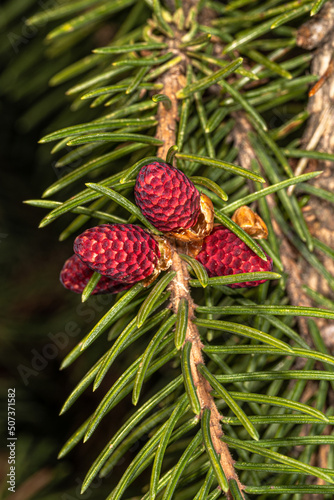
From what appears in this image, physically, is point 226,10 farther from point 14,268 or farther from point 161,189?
point 14,268

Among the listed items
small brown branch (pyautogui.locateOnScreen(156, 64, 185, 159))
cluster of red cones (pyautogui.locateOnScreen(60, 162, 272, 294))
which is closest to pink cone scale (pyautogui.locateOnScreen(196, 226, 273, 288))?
cluster of red cones (pyautogui.locateOnScreen(60, 162, 272, 294))

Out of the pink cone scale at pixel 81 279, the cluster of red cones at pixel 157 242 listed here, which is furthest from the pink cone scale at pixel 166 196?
the pink cone scale at pixel 81 279

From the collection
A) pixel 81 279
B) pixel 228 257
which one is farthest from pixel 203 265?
pixel 81 279

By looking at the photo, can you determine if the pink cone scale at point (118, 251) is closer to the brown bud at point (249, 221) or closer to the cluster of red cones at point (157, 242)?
the cluster of red cones at point (157, 242)

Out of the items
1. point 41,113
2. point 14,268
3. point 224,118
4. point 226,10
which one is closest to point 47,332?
point 14,268

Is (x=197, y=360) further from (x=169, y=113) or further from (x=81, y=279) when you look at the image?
(x=169, y=113)

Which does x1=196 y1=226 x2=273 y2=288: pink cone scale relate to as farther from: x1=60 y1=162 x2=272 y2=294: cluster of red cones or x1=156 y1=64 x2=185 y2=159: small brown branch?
x1=156 y1=64 x2=185 y2=159: small brown branch
